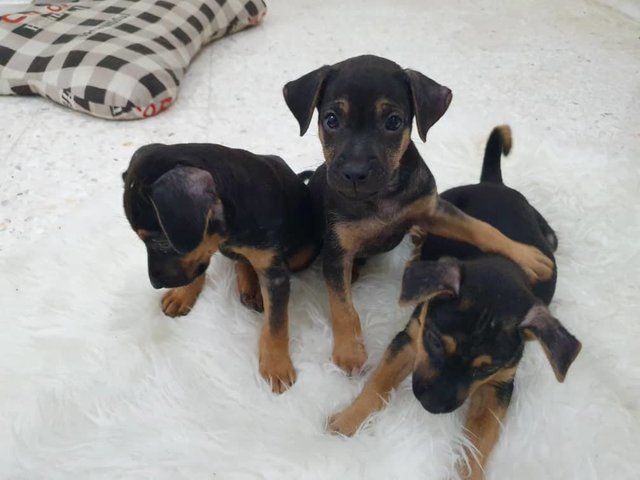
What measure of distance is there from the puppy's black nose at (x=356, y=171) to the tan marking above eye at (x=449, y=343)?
1.60 ft

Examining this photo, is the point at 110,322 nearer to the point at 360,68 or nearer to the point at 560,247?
the point at 360,68

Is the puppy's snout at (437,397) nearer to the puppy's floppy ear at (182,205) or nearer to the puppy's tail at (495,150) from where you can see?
the puppy's floppy ear at (182,205)

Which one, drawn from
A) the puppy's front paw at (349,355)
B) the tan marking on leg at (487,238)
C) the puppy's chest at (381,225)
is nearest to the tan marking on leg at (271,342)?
the puppy's front paw at (349,355)

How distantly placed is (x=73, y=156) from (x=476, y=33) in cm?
313

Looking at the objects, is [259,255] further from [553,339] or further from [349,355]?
[553,339]

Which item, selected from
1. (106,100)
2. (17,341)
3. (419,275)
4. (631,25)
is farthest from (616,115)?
(17,341)

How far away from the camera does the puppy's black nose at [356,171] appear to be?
5.58 feet

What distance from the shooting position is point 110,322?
83.7 inches

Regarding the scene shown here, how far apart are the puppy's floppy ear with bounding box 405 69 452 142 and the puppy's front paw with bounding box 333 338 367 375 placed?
2.30 feet

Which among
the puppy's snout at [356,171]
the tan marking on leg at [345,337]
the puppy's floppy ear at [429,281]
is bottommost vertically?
the tan marking on leg at [345,337]

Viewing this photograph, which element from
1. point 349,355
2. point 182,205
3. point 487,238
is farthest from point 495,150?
point 182,205

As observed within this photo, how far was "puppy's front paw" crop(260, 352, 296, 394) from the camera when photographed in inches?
76.1

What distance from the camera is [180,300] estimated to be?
219 cm

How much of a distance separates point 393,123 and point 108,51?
2.38 metres
